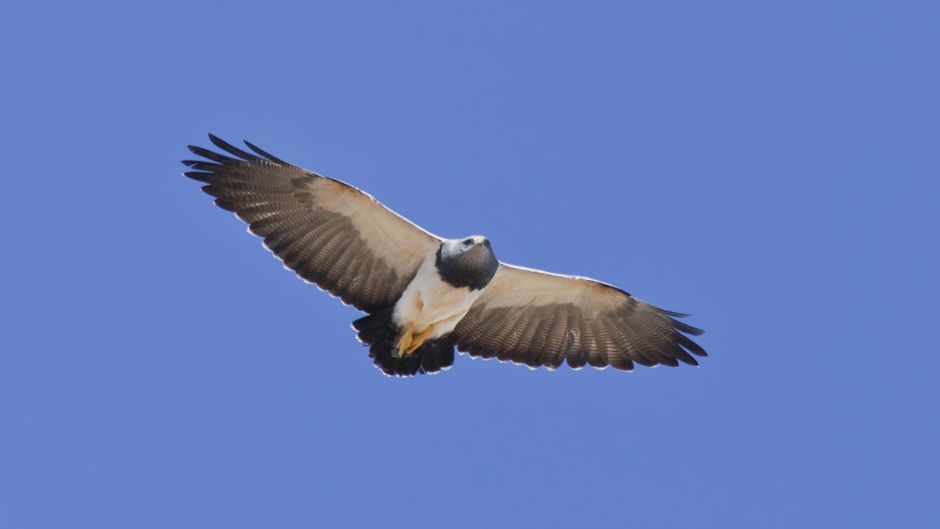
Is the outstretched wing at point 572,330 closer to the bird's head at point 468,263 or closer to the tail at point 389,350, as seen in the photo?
the tail at point 389,350

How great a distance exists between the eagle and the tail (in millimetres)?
14

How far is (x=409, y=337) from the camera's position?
2392cm

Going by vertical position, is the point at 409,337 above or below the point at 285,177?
below

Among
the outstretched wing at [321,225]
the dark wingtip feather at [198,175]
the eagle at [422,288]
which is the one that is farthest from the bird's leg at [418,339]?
the dark wingtip feather at [198,175]

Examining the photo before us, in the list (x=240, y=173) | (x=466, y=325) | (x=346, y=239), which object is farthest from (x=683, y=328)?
(x=240, y=173)

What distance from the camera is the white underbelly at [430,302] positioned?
77.4 ft

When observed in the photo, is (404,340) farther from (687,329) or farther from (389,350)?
(687,329)

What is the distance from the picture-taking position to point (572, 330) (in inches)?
989

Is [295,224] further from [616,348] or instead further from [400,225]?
[616,348]

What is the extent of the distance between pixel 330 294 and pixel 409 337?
1300 millimetres

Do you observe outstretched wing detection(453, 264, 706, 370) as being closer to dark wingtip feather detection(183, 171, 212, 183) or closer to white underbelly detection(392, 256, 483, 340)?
white underbelly detection(392, 256, 483, 340)

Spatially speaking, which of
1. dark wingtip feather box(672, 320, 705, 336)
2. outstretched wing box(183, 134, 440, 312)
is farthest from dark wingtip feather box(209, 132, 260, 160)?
dark wingtip feather box(672, 320, 705, 336)

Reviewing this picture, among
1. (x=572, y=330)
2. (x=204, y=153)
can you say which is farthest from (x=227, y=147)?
(x=572, y=330)

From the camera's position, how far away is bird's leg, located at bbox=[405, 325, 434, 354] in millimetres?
23984
